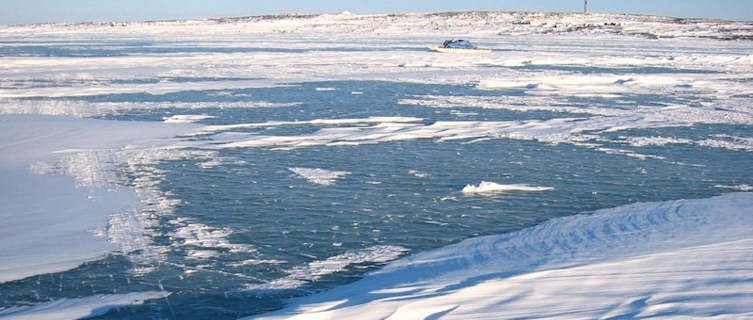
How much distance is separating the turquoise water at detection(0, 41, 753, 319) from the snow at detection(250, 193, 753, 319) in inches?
12.4

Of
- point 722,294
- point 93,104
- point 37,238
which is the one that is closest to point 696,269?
point 722,294

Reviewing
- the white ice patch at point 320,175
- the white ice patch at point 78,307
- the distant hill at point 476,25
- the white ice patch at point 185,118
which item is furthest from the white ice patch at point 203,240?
the distant hill at point 476,25

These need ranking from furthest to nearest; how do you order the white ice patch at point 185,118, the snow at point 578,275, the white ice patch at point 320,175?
1. the white ice patch at point 185,118
2. the white ice patch at point 320,175
3. the snow at point 578,275

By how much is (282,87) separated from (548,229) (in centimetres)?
1316

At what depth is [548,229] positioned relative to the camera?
646 cm

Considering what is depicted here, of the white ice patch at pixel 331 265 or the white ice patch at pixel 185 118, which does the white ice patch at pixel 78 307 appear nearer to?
the white ice patch at pixel 331 265

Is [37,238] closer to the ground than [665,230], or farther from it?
farther from it

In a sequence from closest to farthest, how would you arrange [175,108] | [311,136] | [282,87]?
[311,136]
[175,108]
[282,87]

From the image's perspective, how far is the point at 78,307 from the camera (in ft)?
15.7

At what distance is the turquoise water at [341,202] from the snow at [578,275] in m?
0.31

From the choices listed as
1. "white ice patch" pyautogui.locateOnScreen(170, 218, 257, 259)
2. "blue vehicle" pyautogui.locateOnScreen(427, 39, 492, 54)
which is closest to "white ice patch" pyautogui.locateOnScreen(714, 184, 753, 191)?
"white ice patch" pyautogui.locateOnScreen(170, 218, 257, 259)

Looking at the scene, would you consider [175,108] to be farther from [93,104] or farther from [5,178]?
[5,178]

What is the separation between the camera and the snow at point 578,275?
4137mm

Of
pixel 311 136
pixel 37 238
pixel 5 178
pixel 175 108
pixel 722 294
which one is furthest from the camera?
pixel 175 108
